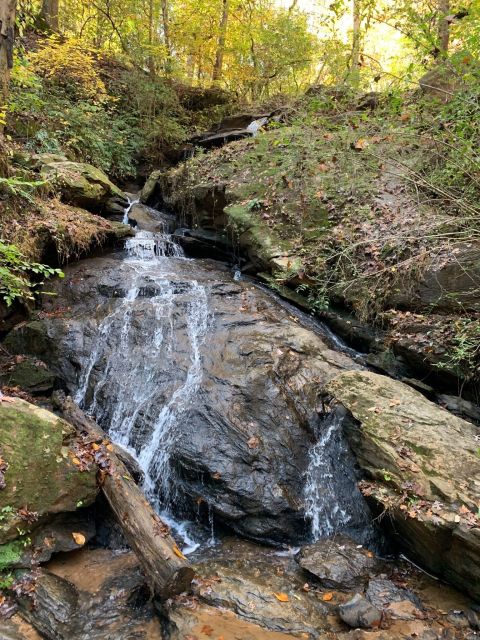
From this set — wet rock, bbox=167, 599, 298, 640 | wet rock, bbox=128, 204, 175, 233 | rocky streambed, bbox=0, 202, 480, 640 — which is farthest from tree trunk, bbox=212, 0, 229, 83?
wet rock, bbox=167, 599, 298, 640

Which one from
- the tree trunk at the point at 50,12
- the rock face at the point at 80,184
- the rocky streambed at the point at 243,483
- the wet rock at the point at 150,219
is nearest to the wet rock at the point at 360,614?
the rocky streambed at the point at 243,483

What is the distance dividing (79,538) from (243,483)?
76.4 inches

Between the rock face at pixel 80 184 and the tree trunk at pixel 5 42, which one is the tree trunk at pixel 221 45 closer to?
the rock face at pixel 80 184

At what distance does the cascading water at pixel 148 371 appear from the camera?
563 centimetres

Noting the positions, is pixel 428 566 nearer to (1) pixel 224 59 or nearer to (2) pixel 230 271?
(2) pixel 230 271

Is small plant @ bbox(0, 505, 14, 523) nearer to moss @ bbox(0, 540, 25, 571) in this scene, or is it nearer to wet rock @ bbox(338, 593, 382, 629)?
moss @ bbox(0, 540, 25, 571)

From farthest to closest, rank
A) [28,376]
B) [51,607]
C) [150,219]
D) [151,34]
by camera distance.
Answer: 1. [151,34]
2. [150,219]
3. [28,376]
4. [51,607]

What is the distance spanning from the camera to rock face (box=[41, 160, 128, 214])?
28.2ft

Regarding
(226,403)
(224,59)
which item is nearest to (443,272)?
(226,403)

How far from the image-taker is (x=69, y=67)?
11.6m

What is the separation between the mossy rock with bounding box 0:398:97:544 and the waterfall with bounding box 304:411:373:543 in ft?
8.67

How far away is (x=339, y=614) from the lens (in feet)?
12.7

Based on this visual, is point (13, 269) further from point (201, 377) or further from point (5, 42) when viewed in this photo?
point (5, 42)

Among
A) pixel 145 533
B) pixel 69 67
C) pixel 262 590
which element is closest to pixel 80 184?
pixel 69 67
